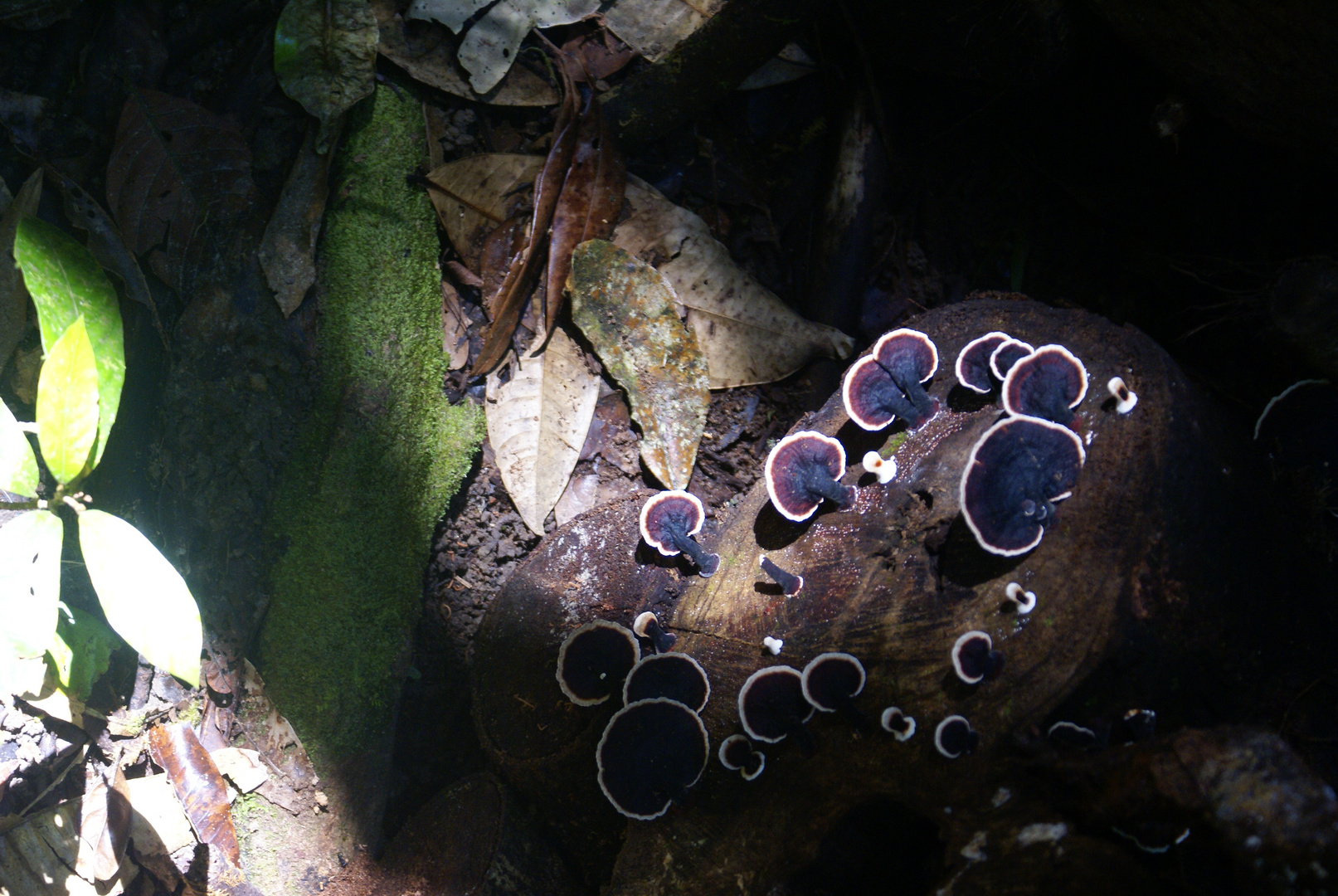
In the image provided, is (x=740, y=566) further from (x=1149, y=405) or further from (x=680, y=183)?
(x=680, y=183)

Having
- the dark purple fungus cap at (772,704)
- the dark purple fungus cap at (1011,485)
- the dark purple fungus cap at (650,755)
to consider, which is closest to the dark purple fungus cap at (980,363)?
the dark purple fungus cap at (1011,485)

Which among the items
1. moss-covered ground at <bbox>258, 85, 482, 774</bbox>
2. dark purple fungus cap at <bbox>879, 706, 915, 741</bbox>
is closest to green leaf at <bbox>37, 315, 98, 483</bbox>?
moss-covered ground at <bbox>258, 85, 482, 774</bbox>

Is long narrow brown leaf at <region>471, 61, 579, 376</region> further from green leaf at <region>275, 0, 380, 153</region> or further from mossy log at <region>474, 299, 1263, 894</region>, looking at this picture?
mossy log at <region>474, 299, 1263, 894</region>

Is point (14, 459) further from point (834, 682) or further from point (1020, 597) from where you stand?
point (1020, 597)

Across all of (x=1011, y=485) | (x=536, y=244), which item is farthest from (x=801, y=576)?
(x=536, y=244)

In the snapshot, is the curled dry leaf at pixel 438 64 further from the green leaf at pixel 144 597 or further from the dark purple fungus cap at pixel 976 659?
the dark purple fungus cap at pixel 976 659
